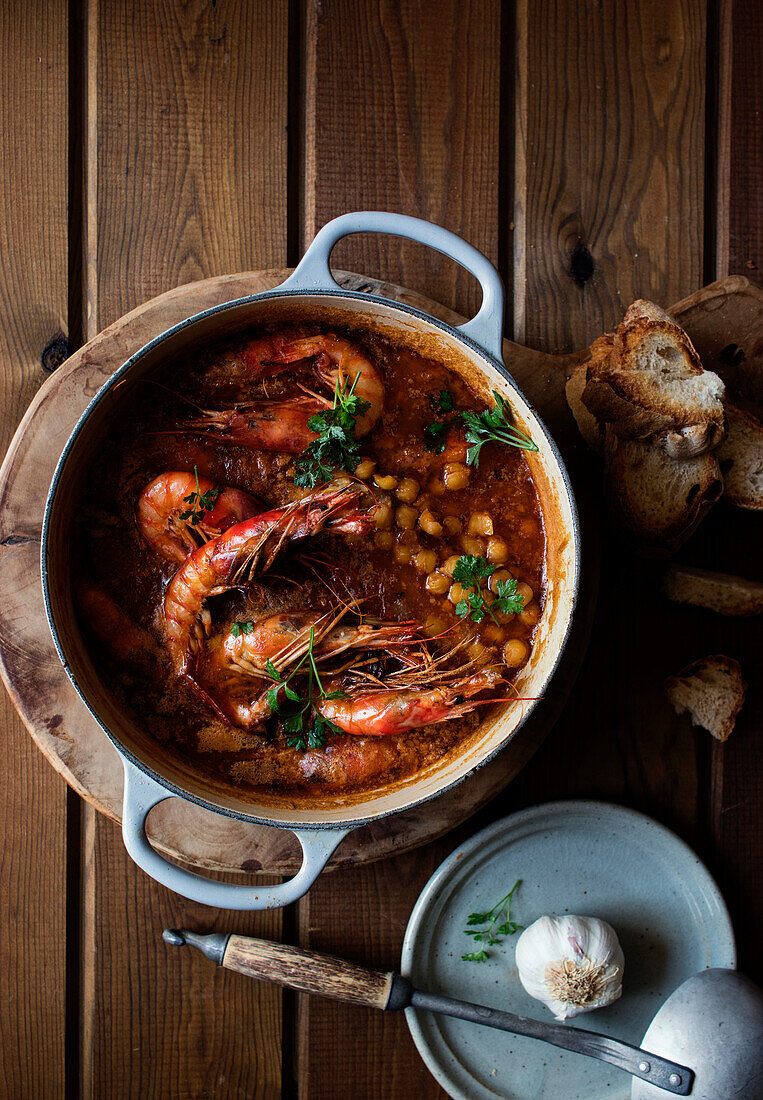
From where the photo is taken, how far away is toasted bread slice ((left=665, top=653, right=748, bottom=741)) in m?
2.08

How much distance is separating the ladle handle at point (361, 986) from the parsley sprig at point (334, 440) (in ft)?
3.75

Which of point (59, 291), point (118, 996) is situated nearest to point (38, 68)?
point (59, 291)

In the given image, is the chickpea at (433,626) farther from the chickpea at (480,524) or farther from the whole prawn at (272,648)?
the chickpea at (480,524)

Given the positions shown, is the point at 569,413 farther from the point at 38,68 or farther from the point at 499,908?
the point at 38,68

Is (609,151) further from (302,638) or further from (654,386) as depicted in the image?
(302,638)

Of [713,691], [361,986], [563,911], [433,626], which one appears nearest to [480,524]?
[433,626]

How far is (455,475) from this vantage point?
197cm

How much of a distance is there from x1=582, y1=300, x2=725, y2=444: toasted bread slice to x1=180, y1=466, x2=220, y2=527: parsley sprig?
35.2 inches

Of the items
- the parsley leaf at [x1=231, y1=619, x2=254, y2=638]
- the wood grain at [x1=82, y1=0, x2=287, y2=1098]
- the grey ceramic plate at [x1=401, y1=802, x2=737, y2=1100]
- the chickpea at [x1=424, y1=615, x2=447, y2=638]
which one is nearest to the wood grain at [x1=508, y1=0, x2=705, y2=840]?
the grey ceramic plate at [x1=401, y1=802, x2=737, y2=1100]

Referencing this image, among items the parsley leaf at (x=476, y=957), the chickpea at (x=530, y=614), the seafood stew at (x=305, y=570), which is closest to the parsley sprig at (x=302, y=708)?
the seafood stew at (x=305, y=570)

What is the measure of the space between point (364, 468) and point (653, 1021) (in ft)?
4.93

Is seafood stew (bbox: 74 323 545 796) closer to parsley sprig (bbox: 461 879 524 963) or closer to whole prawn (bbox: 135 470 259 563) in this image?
whole prawn (bbox: 135 470 259 563)

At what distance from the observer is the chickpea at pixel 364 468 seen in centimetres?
192

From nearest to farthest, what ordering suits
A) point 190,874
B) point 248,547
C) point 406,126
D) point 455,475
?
1. point 190,874
2. point 248,547
3. point 455,475
4. point 406,126
